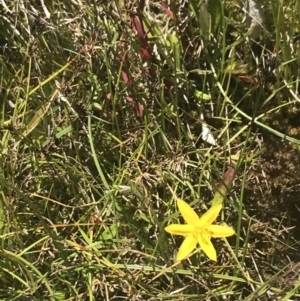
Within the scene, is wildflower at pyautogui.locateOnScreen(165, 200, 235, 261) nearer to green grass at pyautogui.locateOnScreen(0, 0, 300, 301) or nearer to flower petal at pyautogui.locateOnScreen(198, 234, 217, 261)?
flower petal at pyautogui.locateOnScreen(198, 234, 217, 261)

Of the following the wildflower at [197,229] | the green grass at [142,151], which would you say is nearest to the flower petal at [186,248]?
the wildflower at [197,229]

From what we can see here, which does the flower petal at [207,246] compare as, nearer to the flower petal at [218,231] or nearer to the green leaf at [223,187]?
the flower petal at [218,231]

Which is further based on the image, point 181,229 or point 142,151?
point 142,151

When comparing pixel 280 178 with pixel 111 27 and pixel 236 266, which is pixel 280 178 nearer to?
pixel 236 266

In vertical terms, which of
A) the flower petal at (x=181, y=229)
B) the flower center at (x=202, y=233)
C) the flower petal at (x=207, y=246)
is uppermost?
the flower petal at (x=181, y=229)

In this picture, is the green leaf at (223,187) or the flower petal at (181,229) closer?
the flower petal at (181,229)

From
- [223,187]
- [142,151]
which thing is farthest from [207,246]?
[142,151]

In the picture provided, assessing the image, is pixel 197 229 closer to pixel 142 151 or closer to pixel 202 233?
pixel 202 233
